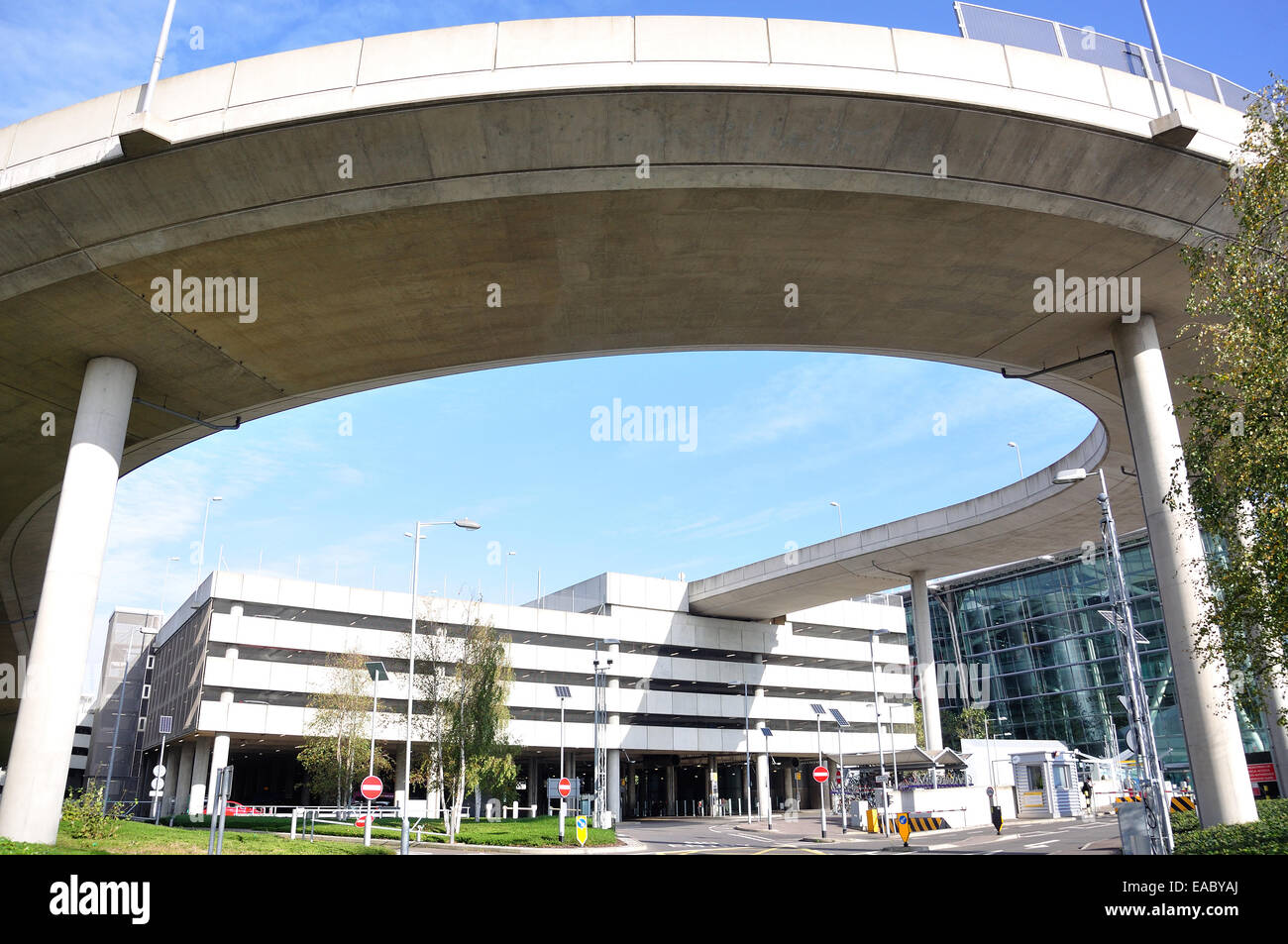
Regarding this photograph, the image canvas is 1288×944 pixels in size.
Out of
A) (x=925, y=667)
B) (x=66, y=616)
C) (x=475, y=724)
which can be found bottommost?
(x=475, y=724)

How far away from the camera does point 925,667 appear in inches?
2021

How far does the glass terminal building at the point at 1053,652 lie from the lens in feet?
222

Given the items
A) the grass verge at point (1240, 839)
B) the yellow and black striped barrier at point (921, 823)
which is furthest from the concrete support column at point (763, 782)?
the grass verge at point (1240, 839)

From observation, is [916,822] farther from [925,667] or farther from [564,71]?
[564,71]

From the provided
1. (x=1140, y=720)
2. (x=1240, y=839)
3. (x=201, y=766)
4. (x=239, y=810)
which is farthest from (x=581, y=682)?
(x=1240, y=839)

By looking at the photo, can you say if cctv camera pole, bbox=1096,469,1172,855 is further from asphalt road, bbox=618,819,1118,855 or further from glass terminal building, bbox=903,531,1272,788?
glass terminal building, bbox=903,531,1272,788

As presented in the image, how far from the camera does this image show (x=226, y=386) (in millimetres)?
23141

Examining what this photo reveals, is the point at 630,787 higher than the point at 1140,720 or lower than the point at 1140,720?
lower

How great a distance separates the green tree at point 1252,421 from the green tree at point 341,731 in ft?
131

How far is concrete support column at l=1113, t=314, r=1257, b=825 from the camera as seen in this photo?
61.1 ft

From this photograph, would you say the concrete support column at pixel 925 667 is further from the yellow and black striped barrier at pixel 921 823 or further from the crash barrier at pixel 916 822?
the yellow and black striped barrier at pixel 921 823

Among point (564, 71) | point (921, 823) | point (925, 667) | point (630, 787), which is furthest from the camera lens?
point (630, 787)

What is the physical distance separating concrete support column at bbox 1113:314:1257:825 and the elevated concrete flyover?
0.36 feet

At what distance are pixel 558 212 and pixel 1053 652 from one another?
238 ft
